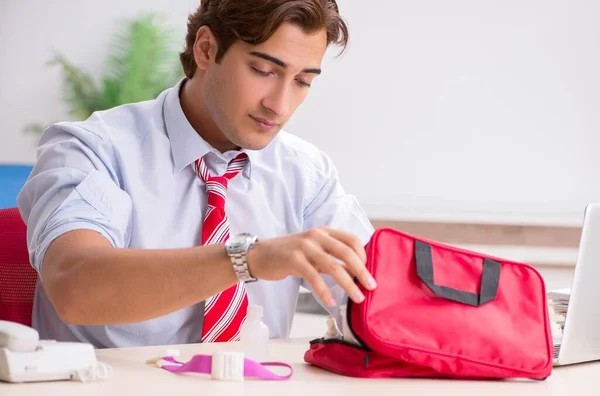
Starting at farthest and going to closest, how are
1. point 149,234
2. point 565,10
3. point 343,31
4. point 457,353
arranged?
point 565,10
point 343,31
point 149,234
point 457,353

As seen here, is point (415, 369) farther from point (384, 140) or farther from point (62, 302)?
point (384, 140)

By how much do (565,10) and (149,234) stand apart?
117 inches

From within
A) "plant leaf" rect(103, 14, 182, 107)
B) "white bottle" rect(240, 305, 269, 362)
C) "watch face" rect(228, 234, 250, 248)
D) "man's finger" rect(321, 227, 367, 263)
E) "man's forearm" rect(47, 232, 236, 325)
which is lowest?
"white bottle" rect(240, 305, 269, 362)

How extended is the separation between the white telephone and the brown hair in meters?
0.81

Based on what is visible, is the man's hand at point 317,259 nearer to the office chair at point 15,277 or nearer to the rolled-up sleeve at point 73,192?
the rolled-up sleeve at point 73,192

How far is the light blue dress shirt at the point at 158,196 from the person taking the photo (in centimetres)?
152

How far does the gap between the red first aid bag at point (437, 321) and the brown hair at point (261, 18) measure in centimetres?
63

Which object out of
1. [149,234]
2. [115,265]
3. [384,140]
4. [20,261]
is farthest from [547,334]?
[384,140]

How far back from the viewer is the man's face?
1717 mm

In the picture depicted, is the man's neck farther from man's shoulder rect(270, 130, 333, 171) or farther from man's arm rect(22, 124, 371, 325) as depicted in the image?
man's arm rect(22, 124, 371, 325)

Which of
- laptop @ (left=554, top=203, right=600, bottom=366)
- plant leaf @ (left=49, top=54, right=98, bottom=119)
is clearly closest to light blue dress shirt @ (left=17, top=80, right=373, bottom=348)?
laptop @ (left=554, top=203, right=600, bottom=366)

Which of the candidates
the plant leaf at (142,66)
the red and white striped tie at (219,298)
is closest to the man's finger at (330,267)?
the red and white striped tie at (219,298)

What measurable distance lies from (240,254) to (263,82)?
60 centimetres

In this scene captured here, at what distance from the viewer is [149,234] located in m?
1.73
